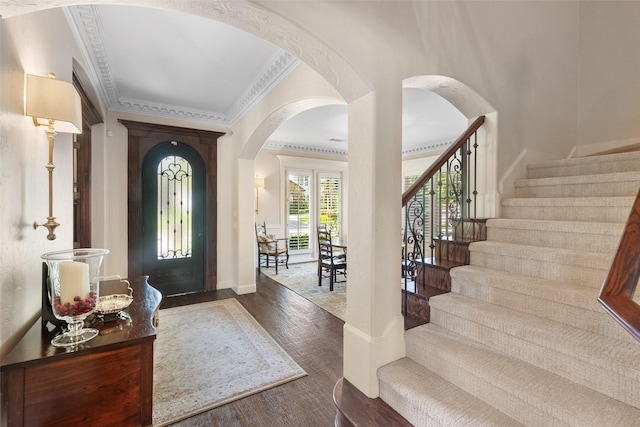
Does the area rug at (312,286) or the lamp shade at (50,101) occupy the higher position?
the lamp shade at (50,101)

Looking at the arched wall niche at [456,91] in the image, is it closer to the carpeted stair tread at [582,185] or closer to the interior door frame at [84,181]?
the carpeted stair tread at [582,185]

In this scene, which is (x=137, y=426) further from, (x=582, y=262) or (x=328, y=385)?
(x=582, y=262)

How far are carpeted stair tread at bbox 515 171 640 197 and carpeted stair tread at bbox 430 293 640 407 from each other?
1.38 metres

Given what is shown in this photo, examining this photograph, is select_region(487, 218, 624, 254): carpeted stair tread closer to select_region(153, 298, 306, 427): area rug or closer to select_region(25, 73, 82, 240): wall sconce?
select_region(153, 298, 306, 427): area rug

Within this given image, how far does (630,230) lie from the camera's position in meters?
0.90

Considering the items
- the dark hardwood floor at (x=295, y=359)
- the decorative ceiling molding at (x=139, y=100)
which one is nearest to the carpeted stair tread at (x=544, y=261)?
the dark hardwood floor at (x=295, y=359)

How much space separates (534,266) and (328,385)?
5.89ft

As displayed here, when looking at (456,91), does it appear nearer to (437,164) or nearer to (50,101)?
(437,164)

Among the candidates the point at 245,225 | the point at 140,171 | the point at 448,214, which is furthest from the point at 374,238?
the point at 140,171

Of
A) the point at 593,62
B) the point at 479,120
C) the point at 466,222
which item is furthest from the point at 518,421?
the point at 593,62

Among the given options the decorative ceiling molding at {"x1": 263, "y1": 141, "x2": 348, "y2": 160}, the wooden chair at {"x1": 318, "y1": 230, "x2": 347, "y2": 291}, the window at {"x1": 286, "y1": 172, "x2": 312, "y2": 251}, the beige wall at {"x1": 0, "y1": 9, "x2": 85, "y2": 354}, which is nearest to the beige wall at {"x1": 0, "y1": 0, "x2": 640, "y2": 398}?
the beige wall at {"x1": 0, "y1": 9, "x2": 85, "y2": 354}

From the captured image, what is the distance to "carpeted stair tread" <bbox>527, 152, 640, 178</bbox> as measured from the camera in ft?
8.20

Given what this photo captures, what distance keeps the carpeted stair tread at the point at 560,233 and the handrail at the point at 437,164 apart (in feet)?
2.37

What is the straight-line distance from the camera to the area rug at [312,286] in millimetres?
4121
